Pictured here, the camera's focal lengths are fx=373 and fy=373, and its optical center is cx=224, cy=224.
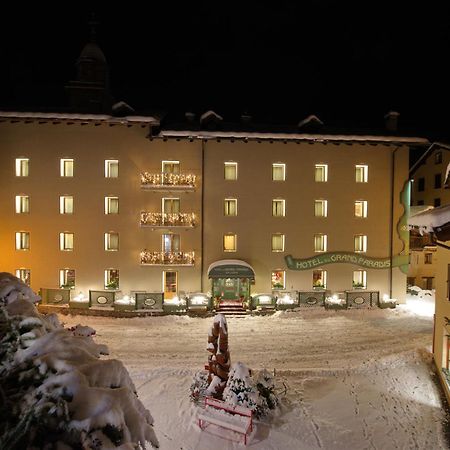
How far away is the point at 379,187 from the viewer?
1131 inches

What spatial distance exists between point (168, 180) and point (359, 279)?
54.4ft

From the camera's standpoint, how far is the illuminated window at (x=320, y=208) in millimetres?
28531

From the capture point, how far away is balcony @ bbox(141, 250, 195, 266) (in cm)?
2692

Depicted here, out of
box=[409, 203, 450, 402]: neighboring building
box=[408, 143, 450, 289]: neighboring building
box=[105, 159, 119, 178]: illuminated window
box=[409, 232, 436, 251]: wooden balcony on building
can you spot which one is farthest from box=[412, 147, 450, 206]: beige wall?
box=[105, 159, 119, 178]: illuminated window

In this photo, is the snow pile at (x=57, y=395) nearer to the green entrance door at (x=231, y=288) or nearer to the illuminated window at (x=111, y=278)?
the green entrance door at (x=231, y=288)

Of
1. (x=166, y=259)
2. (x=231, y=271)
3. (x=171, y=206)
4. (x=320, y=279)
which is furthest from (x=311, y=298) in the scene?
(x=171, y=206)

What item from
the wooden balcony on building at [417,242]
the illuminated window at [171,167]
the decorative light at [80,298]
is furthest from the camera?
the wooden balcony on building at [417,242]

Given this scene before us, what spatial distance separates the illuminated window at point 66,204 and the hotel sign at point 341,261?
16.4 metres

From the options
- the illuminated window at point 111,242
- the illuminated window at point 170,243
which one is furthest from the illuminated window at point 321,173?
the illuminated window at point 111,242

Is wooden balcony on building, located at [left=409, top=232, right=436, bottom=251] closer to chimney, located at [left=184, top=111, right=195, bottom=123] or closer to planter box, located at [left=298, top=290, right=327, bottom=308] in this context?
planter box, located at [left=298, top=290, right=327, bottom=308]

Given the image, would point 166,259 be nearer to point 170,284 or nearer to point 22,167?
point 170,284

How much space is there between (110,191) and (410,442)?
22.9m

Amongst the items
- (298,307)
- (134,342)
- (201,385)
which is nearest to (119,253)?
(134,342)

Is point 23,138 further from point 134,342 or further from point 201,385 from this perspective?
point 201,385
